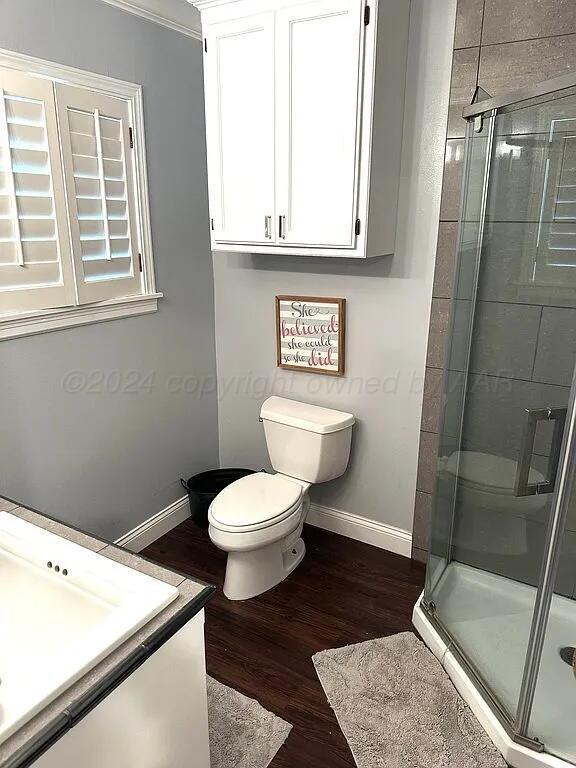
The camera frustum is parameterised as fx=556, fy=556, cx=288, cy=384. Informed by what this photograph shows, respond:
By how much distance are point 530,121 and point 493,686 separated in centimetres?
191

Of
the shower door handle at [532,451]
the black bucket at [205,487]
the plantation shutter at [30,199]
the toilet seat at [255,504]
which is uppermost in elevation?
the plantation shutter at [30,199]

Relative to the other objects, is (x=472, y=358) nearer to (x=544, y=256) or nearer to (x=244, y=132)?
(x=544, y=256)

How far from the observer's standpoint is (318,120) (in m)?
2.19

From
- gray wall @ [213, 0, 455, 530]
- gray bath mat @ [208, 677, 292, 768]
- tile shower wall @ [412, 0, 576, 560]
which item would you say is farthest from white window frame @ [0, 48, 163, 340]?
gray bath mat @ [208, 677, 292, 768]

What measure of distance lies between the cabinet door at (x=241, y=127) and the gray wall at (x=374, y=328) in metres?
0.38

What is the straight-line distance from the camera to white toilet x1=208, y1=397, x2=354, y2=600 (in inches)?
93.9

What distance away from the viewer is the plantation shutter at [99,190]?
7.19 feet

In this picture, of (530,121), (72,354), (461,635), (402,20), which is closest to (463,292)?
(530,121)

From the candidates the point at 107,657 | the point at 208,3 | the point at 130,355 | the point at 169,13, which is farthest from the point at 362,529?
the point at 169,13

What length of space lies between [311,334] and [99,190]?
1172 millimetres

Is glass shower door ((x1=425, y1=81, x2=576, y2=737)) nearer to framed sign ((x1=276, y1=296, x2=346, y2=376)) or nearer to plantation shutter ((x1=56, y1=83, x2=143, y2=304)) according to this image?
framed sign ((x1=276, y1=296, x2=346, y2=376))

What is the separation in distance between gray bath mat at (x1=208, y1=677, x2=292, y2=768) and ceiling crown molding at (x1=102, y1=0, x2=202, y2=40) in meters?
2.71

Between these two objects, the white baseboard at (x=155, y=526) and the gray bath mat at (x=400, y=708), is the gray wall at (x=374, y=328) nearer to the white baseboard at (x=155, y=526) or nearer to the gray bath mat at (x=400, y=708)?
the white baseboard at (x=155, y=526)

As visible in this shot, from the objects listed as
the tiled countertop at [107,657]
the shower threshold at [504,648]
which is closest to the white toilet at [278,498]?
the shower threshold at [504,648]
